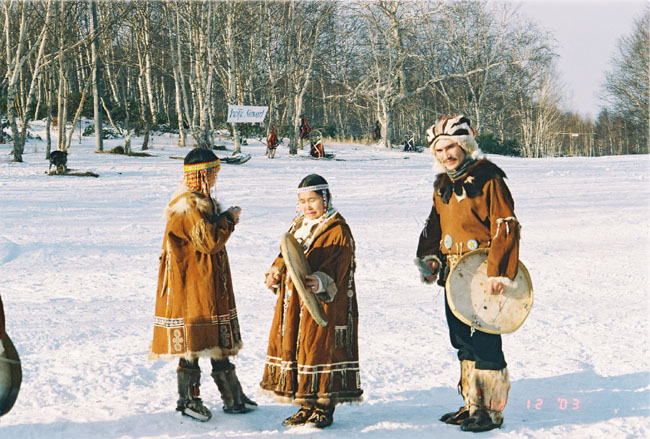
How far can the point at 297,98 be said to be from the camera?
26.8 meters

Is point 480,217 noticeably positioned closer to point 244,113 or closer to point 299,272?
point 299,272

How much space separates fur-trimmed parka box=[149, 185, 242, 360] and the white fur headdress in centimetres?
127

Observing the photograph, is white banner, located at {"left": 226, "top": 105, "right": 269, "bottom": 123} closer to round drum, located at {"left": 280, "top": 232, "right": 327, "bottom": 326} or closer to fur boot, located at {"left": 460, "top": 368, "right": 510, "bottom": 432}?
round drum, located at {"left": 280, "top": 232, "right": 327, "bottom": 326}

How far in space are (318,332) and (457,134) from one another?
137cm

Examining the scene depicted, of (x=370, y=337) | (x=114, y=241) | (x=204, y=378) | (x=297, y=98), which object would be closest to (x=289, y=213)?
(x=114, y=241)

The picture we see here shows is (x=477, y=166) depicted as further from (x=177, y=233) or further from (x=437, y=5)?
(x=437, y=5)

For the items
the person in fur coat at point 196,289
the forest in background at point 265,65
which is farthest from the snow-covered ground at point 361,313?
the forest in background at point 265,65

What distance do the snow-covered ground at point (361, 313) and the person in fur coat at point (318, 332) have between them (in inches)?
8.0

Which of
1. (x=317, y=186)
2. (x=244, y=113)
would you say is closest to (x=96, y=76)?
(x=244, y=113)

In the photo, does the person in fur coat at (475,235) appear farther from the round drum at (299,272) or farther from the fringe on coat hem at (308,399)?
the round drum at (299,272)

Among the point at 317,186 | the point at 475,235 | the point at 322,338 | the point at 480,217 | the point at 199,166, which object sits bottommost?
the point at 322,338

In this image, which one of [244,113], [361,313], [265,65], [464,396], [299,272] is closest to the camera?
[299,272]

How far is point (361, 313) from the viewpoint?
6285mm

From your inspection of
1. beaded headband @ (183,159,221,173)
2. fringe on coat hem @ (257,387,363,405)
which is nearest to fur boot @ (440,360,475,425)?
fringe on coat hem @ (257,387,363,405)
